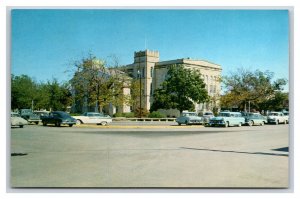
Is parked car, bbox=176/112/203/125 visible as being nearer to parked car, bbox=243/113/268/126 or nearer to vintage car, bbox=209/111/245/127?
vintage car, bbox=209/111/245/127

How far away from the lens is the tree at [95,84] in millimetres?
26562

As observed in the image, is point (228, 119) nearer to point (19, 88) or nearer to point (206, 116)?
point (206, 116)

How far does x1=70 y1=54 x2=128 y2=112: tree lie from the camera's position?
87.1ft

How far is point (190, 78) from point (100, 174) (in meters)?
20.1

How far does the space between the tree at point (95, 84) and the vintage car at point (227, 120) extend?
29.1 feet

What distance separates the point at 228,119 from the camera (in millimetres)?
24312

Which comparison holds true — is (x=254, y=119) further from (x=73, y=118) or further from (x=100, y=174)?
(x=100, y=174)

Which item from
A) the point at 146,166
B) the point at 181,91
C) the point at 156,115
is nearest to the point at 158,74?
the point at 156,115

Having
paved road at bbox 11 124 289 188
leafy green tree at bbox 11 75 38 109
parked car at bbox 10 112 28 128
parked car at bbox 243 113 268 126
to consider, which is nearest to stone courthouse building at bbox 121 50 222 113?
parked car at bbox 243 113 268 126

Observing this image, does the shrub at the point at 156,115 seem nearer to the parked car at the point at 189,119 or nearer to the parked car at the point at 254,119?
the parked car at the point at 189,119

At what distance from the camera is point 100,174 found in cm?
842

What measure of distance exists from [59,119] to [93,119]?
2.60 metres

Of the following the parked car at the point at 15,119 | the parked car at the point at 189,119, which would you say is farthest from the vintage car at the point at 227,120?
the parked car at the point at 15,119

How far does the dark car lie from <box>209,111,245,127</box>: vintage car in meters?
9.54
